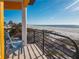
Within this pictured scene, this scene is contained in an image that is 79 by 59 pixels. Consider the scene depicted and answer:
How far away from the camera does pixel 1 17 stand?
1146 mm

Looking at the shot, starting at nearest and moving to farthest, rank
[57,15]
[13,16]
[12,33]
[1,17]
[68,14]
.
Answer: [1,17]
[12,33]
[13,16]
[57,15]
[68,14]

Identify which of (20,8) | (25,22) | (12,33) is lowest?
(12,33)

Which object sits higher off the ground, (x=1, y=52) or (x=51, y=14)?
(x=51, y=14)

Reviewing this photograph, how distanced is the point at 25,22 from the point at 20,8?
2.44ft

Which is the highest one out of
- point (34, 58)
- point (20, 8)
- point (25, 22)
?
point (20, 8)

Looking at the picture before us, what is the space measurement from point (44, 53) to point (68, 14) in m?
39.3

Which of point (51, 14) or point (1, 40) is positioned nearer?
point (1, 40)

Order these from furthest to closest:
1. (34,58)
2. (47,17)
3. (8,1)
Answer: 1. (47,17)
2. (8,1)
3. (34,58)

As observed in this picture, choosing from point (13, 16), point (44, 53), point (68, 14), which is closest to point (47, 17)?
point (68, 14)

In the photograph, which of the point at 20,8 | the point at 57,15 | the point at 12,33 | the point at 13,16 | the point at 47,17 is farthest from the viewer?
the point at 57,15

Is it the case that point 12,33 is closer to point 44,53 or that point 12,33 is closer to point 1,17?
point 44,53

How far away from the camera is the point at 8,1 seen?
19.7 ft

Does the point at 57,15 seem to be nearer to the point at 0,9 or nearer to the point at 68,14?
the point at 68,14

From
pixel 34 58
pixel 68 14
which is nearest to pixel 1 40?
pixel 34 58
